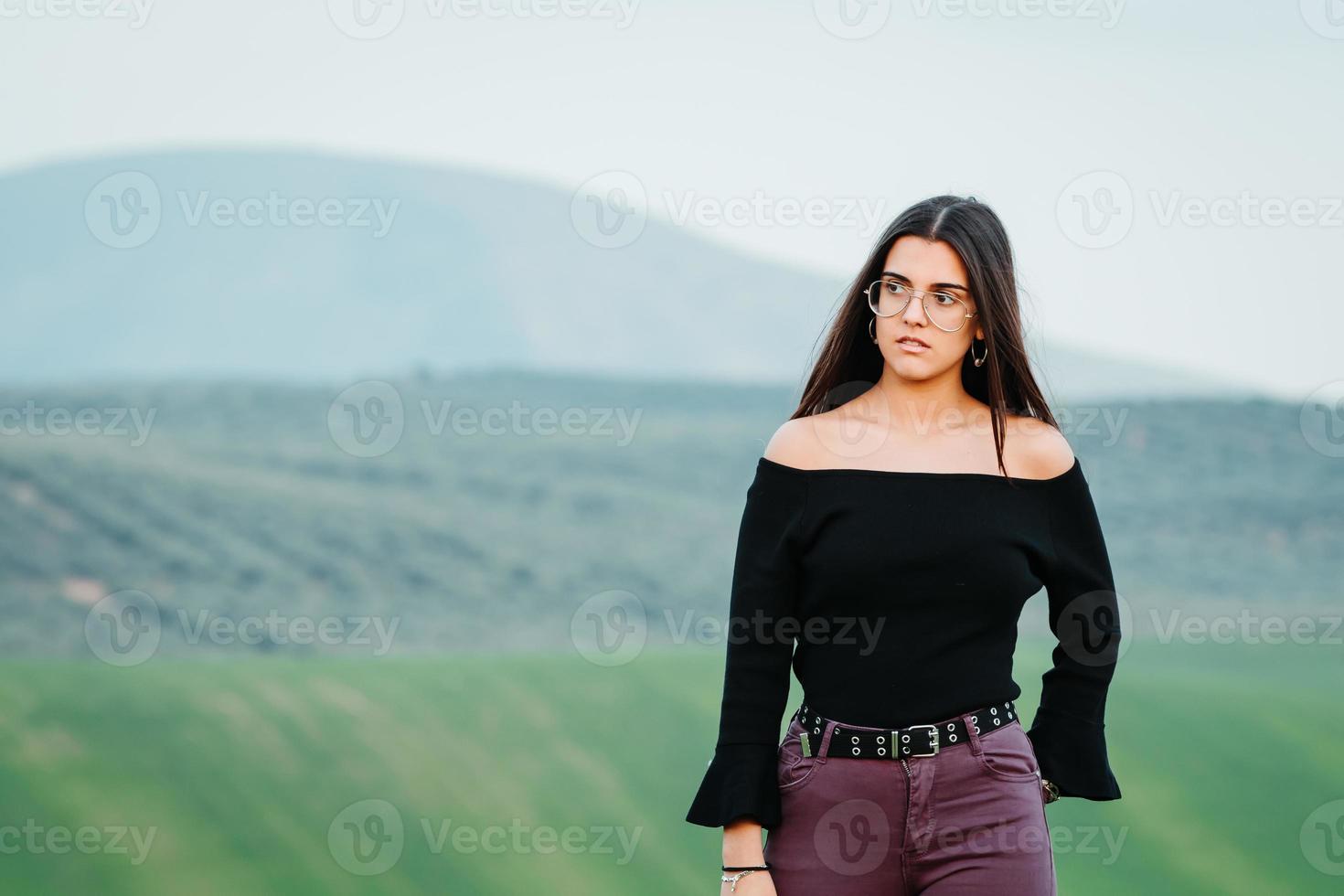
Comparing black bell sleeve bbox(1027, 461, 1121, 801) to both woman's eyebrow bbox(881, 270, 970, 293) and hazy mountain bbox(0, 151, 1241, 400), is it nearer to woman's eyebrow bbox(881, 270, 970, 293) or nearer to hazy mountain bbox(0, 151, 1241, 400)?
woman's eyebrow bbox(881, 270, 970, 293)

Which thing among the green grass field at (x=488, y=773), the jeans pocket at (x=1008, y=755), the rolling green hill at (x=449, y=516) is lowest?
the jeans pocket at (x=1008, y=755)

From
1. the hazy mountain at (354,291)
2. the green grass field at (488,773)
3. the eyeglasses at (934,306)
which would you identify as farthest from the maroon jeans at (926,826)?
the hazy mountain at (354,291)

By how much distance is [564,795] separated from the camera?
571 centimetres

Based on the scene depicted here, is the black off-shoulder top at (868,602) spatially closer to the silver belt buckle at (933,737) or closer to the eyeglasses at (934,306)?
the silver belt buckle at (933,737)

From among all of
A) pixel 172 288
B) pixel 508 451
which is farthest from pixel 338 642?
pixel 172 288

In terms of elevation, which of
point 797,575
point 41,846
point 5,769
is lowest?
point 797,575

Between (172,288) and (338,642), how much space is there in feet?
44.6

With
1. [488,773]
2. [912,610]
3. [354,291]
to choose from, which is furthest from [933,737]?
[354,291]

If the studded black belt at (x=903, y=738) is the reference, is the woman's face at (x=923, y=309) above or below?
above

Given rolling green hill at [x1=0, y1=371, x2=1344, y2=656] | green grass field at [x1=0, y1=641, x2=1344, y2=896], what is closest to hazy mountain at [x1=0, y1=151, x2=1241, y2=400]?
rolling green hill at [x1=0, y1=371, x2=1344, y2=656]

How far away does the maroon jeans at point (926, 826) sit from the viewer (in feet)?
6.09

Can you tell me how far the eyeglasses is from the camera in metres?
2.00

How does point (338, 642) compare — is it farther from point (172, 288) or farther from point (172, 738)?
point (172, 288)

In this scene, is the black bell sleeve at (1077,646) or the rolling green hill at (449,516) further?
the rolling green hill at (449,516)
